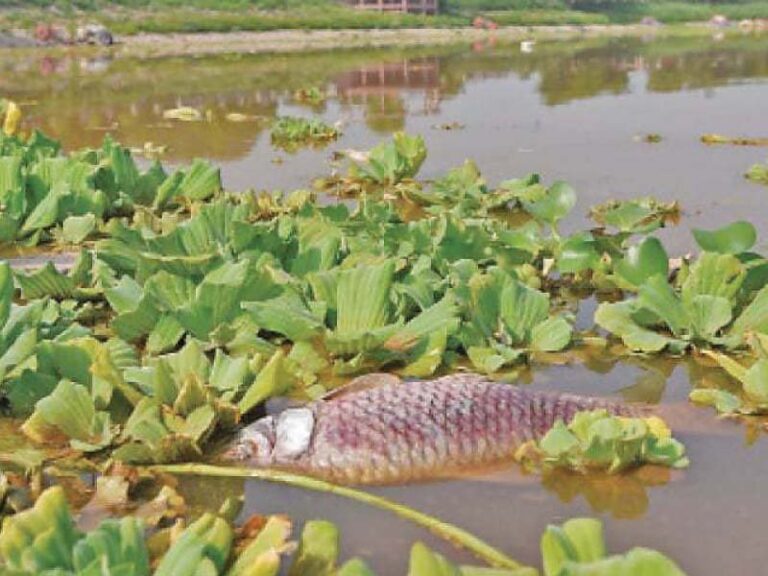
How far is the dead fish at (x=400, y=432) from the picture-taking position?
2068mm

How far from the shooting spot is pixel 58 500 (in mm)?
1543

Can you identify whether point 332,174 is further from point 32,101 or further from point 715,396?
point 32,101

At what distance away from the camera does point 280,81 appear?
1294 cm

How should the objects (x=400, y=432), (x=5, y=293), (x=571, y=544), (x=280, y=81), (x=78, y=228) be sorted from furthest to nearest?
(x=280, y=81) < (x=78, y=228) < (x=5, y=293) < (x=400, y=432) < (x=571, y=544)

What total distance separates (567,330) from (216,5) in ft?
94.7

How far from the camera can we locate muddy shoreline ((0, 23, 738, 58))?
70.1 ft

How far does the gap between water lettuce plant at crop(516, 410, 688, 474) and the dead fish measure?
3.7 inches

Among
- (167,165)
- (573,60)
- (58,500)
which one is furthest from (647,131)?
(573,60)

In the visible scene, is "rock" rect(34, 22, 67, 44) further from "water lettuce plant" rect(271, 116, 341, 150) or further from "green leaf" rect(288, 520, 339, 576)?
"green leaf" rect(288, 520, 339, 576)

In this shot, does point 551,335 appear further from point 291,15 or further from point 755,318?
point 291,15

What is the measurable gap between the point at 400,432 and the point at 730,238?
4.28 feet

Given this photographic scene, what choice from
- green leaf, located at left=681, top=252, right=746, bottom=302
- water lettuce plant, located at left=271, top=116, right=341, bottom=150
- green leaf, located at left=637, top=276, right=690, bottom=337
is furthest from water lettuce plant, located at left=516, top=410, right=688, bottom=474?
water lettuce plant, located at left=271, top=116, right=341, bottom=150

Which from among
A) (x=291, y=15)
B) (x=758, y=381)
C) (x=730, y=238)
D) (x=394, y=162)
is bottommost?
(x=291, y=15)

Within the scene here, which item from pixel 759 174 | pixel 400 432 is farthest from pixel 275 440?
pixel 759 174
